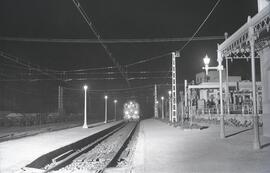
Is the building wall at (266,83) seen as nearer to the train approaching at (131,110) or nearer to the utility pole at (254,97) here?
the utility pole at (254,97)

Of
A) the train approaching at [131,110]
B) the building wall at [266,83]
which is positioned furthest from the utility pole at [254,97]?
the train approaching at [131,110]

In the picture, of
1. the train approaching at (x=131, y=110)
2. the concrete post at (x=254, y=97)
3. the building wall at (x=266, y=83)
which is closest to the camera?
the concrete post at (x=254, y=97)

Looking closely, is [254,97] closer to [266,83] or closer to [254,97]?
[254,97]

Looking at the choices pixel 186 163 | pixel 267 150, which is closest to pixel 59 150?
pixel 186 163

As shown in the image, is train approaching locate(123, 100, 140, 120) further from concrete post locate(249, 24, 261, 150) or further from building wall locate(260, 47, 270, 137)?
concrete post locate(249, 24, 261, 150)

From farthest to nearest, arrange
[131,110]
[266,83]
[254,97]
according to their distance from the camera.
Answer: [131,110], [266,83], [254,97]

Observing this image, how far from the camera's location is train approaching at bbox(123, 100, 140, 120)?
65.2 m

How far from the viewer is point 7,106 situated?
5662cm

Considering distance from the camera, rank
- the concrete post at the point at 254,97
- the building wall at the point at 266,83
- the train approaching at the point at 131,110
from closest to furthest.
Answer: the concrete post at the point at 254,97
the building wall at the point at 266,83
the train approaching at the point at 131,110

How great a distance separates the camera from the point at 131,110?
2574 inches

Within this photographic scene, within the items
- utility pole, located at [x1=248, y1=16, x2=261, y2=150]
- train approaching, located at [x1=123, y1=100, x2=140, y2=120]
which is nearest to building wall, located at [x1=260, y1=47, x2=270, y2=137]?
utility pole, located at [x1=248, y1=16, x2=261, y2=150]

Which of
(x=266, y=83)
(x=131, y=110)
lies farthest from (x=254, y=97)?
(x=131, y=110)

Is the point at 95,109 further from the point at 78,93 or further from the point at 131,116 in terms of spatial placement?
the point at 131,116

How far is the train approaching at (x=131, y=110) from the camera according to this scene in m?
65.2
